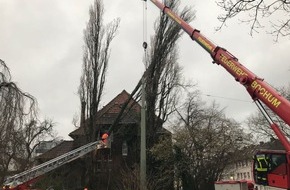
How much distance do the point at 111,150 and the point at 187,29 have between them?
2173cm

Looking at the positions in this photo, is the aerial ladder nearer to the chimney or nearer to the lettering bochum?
the lettering bochum

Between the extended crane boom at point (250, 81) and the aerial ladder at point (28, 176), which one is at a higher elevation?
the extended crane boom at point (250, 81)

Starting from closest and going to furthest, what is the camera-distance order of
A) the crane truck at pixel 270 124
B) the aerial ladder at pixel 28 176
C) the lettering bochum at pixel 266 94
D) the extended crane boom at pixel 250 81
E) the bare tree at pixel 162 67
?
the crane truck at pixel 270 124 < the extended crane boom at pixel 250 81 < the lettering bochum at pixel 266 94 < the aerial ladder at pixel 28 176 < the bare tree at pixel 162 67

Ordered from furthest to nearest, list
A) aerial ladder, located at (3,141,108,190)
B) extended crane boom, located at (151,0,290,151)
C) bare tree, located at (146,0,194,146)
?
bare tree, located at (146,0,194,146), aerial ladder, located at (3,141,108,190), extended crane boom, located at (151,0,290,151)

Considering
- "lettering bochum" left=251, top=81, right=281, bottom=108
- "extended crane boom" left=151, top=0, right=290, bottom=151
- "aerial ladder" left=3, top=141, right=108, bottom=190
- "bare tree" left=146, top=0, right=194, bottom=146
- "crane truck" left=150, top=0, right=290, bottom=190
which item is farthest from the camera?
"bare tree" left=146, top=0, right=194, bottom=146

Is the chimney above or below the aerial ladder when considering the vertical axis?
above

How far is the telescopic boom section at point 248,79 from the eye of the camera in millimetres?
9656

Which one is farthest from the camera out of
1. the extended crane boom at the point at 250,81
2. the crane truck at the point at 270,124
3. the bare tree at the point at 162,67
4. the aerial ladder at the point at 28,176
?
the bare tree at the point at 162,67

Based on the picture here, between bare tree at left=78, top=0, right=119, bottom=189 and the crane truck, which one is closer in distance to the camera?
the crane truck

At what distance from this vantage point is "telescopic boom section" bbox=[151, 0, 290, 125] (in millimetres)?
9656

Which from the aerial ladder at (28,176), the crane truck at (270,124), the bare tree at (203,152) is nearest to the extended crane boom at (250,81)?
the crane truck at (270,124)

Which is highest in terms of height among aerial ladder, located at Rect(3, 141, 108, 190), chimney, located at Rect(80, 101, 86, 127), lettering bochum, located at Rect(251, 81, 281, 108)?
chimney, located at Rect(80, 101, 86, 127)

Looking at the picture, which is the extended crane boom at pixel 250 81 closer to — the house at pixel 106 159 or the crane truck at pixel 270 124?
the crane truck at pixel 270 124

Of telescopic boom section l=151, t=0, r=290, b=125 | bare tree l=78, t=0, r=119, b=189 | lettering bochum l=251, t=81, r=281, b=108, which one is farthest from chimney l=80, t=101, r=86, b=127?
lettering bochum l=251, t=81, r=281, b=108
